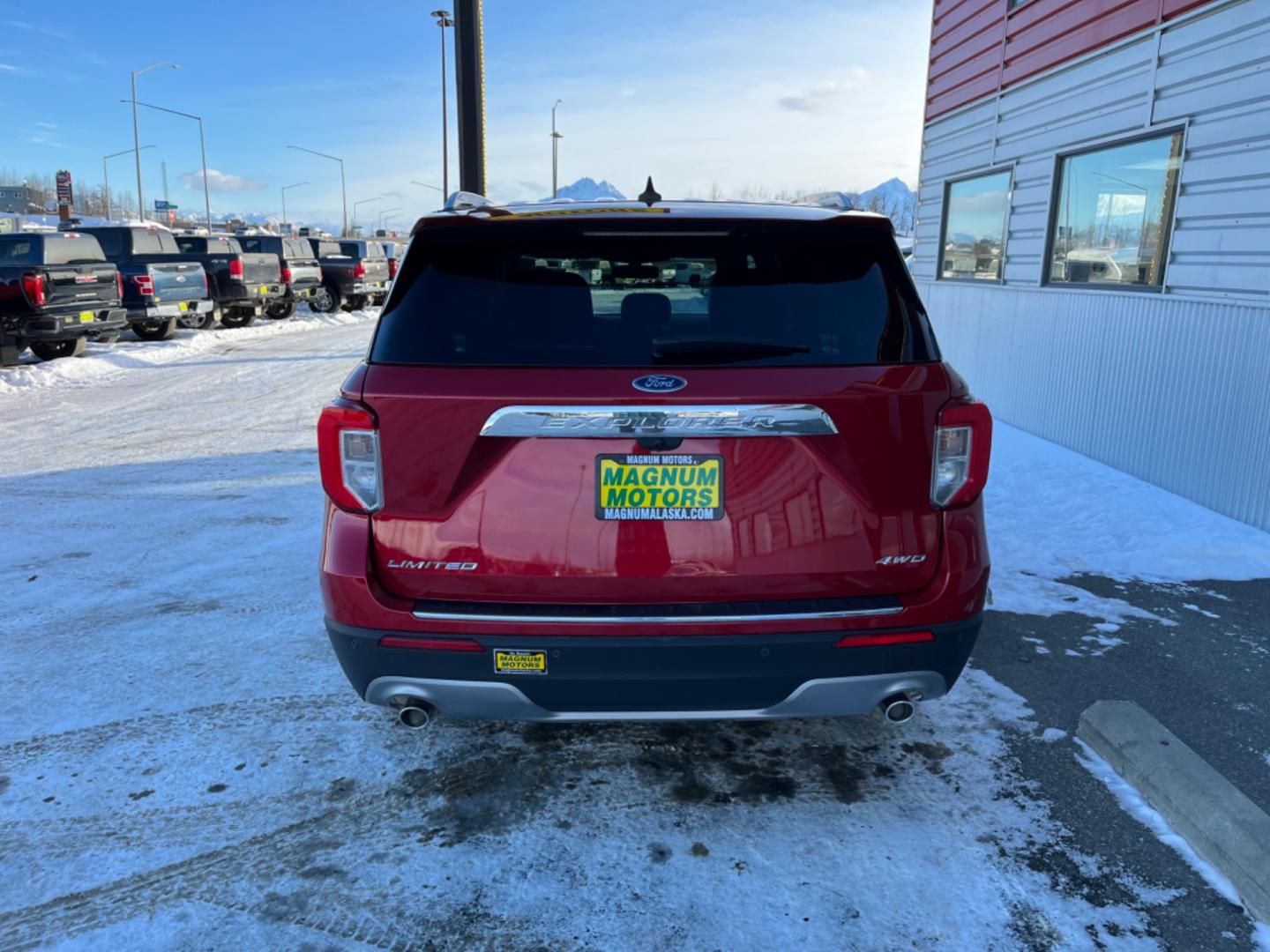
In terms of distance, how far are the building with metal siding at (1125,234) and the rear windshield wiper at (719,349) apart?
5050 mm

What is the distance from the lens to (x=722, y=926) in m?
2.47

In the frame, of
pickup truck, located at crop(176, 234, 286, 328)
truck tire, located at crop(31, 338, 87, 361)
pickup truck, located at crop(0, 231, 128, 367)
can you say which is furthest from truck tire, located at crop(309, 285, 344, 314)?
truck tire, located at crop(31, 338, 87, 361)

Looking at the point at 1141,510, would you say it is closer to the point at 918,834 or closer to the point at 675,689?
the point at 918,834

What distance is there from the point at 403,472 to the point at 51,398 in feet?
35.4

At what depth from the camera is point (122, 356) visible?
47.5ft

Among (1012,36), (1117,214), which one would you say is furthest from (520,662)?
(1012,36)

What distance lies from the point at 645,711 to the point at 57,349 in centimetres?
Result: 1468

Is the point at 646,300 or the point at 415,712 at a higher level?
the point at 646,300

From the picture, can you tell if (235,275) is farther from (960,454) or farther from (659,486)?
(960,454)

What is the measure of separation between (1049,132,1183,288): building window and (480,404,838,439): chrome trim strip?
247 inches

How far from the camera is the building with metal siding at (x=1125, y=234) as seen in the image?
6.33m

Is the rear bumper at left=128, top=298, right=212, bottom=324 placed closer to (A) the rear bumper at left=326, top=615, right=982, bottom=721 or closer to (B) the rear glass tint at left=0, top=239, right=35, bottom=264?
(B) the rear glass tint at left=0, top=239, right=35, bottom=264

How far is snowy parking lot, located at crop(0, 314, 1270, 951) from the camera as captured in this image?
98.5 inches

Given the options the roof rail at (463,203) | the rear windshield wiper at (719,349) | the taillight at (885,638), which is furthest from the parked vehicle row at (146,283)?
the taillight at (885,638)
